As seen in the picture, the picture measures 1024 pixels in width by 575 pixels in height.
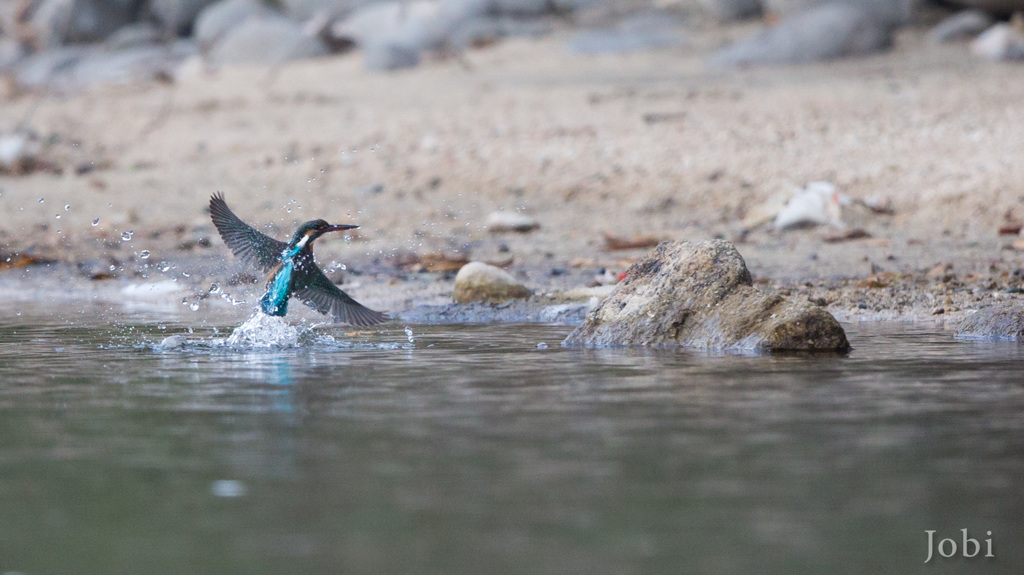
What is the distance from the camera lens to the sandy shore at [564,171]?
9.43 meters

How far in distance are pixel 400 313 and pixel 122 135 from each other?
336 inches

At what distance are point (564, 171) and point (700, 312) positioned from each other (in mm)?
6019

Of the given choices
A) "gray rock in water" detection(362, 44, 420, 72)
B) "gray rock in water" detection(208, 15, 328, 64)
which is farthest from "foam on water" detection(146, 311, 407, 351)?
"gray rock in water" detection(208, 15, 328, 64)

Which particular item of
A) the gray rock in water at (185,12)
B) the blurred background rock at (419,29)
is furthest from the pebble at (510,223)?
the gray rock in water at (185,12)

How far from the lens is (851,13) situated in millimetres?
14648

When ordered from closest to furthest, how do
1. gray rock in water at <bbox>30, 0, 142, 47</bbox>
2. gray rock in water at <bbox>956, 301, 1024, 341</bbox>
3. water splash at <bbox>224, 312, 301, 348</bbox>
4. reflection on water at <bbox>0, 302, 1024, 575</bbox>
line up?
reflection on water at <bbox>0, 302, 1024, 575</bbox>
gray rock in water at <bbox>956, 301, 1024, 341</bbox>
water splash at <bbox>224, 312, 301, 348</bbox>
gray rock in water at <bbox>30, 0, 142, 47</bbox>

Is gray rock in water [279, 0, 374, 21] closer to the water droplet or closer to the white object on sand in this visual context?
the white object on sand

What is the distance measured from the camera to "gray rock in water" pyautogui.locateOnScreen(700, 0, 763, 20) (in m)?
16.6

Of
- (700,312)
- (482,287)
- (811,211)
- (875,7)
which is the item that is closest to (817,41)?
(875,7)

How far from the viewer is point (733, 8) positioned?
16.6m

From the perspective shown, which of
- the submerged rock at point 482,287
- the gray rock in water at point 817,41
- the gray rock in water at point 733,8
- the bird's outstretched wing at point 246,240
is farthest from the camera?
the gray rock in water at point 733,8

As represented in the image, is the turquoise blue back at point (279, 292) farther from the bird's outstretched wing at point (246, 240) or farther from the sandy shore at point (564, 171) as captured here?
the sandy shore at point (564, 171)

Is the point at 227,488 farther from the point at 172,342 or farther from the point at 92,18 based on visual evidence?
the point at 92,18

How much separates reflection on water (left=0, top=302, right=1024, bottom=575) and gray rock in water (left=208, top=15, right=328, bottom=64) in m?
12.2
